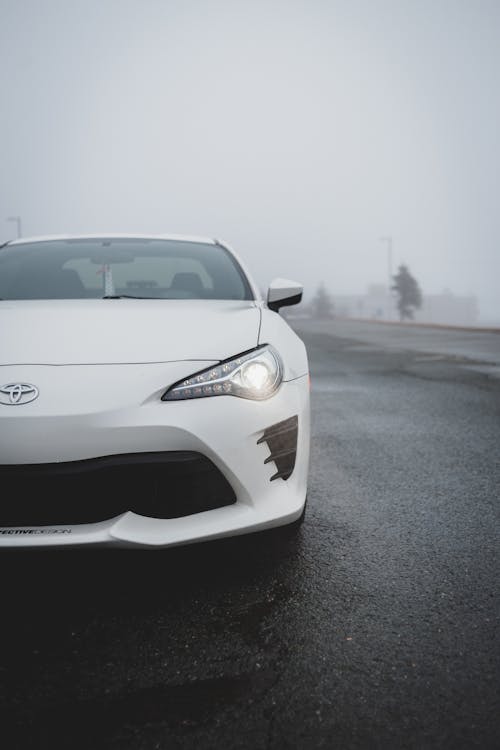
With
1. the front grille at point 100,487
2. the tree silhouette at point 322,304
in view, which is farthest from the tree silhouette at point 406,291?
the front grille at point 100,487

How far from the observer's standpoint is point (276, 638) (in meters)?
1.57

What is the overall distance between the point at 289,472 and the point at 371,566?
21.7 inches

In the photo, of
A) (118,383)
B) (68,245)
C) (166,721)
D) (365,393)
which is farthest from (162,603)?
(365,393)

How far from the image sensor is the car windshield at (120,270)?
119 inches

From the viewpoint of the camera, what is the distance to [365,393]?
649 cm

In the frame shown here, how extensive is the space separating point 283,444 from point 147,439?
1.61ft

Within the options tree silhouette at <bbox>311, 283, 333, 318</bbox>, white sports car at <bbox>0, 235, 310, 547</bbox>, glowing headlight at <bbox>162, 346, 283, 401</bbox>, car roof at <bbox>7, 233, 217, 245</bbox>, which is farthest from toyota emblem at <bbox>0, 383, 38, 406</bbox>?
tree silhouette at <bbox>311, 283, 333, 318</bbox>

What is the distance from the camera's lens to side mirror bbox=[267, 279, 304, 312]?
296 cm

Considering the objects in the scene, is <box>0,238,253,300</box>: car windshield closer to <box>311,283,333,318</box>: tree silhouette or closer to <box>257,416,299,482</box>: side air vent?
<box>257,416,299,482</box>: side air vent

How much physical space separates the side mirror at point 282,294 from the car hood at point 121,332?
44 centimetres

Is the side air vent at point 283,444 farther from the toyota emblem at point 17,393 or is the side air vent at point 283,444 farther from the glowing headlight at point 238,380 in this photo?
the toyota emblem at point 17,393

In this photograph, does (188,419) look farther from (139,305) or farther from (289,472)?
(139,305)

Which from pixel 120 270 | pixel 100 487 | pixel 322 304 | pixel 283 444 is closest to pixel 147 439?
pixel 100 487

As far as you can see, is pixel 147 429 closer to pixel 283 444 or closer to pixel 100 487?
pixel 100 487
